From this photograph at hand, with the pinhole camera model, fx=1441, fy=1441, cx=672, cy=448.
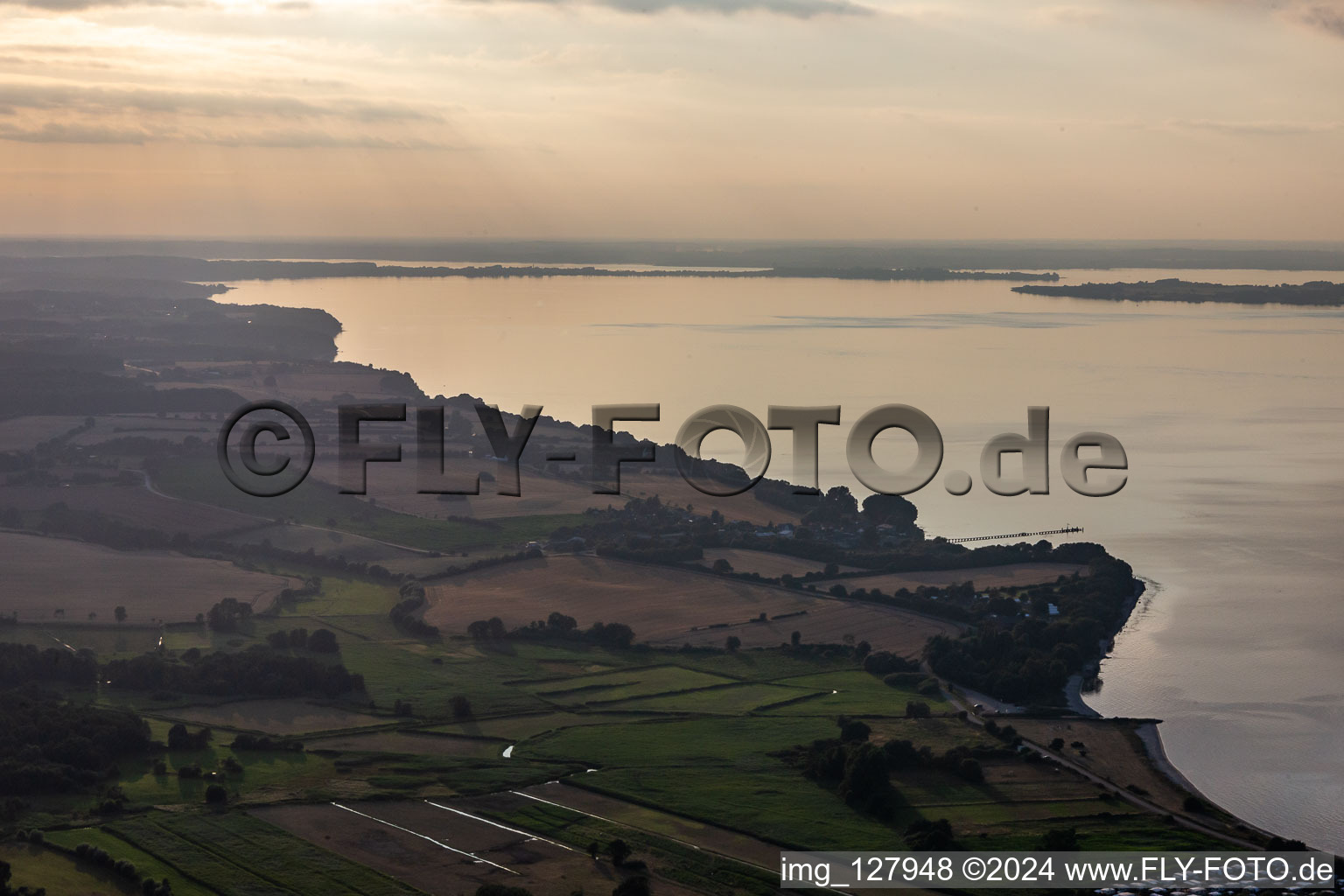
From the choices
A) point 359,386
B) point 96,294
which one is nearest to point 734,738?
point 359,386

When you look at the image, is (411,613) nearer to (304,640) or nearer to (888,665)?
(304,640)

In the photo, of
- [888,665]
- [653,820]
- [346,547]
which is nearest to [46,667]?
[346,547]

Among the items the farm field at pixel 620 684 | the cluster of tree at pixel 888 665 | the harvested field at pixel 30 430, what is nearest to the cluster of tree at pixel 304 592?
the farm field at pixel 620 684

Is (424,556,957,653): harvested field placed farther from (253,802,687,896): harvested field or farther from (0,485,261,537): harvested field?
(253,802,687,896): harvested field

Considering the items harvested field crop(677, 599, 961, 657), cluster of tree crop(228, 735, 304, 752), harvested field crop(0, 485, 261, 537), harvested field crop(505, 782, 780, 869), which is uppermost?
harvested field crop(0, 485, 261, 537)

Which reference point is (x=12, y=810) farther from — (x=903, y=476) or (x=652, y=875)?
(x=903, y=476)

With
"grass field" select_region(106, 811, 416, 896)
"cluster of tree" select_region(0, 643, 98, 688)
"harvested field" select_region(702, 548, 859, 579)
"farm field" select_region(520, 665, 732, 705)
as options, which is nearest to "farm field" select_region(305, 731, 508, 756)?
"farm field" select_region(520, 665, 732, 705)

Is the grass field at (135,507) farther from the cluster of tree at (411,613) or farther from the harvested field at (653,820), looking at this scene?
the harvested field at (653,820)
